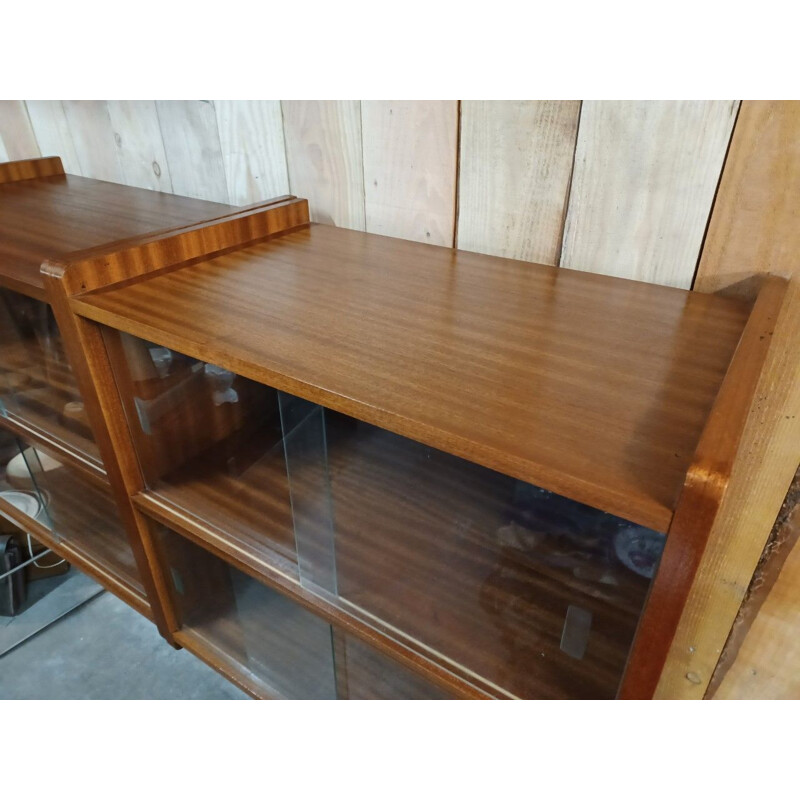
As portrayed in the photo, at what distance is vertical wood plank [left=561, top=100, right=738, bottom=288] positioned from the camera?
2.20 feet

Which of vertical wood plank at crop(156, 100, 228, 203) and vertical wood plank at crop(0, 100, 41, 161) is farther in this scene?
vertical wood plank at crop(0, 100, 41, 161)

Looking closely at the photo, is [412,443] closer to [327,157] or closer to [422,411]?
[422,411]

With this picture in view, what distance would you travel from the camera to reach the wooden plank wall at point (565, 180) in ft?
2.19

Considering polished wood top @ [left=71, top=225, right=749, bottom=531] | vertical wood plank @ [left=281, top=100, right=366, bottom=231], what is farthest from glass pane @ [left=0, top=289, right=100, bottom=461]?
vertical wood plank @ [left=281, top=100, right=366, bottom=231]

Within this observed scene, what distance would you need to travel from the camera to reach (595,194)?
0.76 meters

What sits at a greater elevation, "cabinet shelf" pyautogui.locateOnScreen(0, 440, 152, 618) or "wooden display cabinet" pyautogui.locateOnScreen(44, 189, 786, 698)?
"wooden display cabinet" pyautogui.locateOnScreen(44, 189, 786, 698)

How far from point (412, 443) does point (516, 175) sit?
0.37m

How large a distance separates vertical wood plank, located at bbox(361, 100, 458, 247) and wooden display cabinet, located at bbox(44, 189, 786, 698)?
0.16ft

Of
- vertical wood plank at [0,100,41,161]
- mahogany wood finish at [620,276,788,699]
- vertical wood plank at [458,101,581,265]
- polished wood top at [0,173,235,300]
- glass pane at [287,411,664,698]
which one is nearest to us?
mahogany wood finish at [620,276,788,699]

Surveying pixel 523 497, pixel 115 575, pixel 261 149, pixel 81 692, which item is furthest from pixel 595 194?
pixel 81 692

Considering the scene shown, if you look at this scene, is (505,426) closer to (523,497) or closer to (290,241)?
(523,497)

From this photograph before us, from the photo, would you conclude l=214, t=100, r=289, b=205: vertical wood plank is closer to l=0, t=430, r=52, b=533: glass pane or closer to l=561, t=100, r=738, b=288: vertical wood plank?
l=561, t=100, r=738, b=288: vertical wood plank

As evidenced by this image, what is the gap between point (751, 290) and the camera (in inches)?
27.4

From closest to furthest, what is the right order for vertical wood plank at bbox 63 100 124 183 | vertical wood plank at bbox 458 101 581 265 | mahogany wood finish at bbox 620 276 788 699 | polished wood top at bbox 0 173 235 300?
1. mahogany wood finish at bbox 620 276 788 699
2. vertical wood plank at bbox 458 101 581 265
3. polished wood top at bbox 0 173 235 300
4. vertical wood plank at bbox 63 100 124 183
